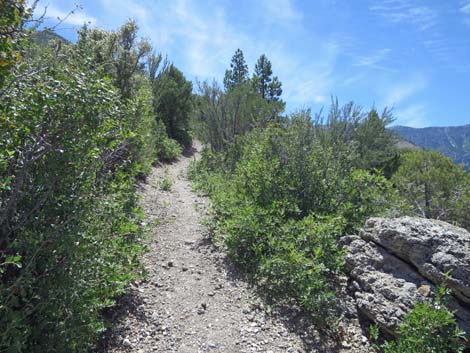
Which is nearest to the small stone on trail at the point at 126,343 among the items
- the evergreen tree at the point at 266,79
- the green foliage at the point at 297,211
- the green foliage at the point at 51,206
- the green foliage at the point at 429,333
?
the green foliage at the point at 51,206

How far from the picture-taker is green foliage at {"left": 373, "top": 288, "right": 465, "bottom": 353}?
2789 mm

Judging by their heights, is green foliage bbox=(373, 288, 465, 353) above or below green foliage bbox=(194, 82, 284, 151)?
below

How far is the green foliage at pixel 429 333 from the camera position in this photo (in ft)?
9.15

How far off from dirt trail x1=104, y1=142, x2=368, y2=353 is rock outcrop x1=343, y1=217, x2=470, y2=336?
685 millimetres

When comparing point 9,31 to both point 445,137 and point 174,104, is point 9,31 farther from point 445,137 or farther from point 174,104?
point 445,137

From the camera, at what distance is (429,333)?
2834mm

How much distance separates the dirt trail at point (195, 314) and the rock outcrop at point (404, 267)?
68cm

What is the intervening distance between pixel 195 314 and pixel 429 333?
2368mm

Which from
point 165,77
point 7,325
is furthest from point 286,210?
point 165,77

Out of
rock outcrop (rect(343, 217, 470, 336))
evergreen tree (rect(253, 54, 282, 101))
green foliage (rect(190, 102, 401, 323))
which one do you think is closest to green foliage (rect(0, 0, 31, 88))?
green foliage (rect(190, 102, 401, 323))

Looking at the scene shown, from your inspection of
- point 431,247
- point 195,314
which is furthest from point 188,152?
point 431,247

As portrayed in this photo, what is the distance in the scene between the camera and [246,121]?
1287cm

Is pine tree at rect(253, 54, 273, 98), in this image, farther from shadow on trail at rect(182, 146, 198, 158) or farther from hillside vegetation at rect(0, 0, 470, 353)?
hillside vegetation at rect(0, 0, 470, 353)

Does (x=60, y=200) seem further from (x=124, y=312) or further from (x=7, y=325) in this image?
(x=124, y=312)
